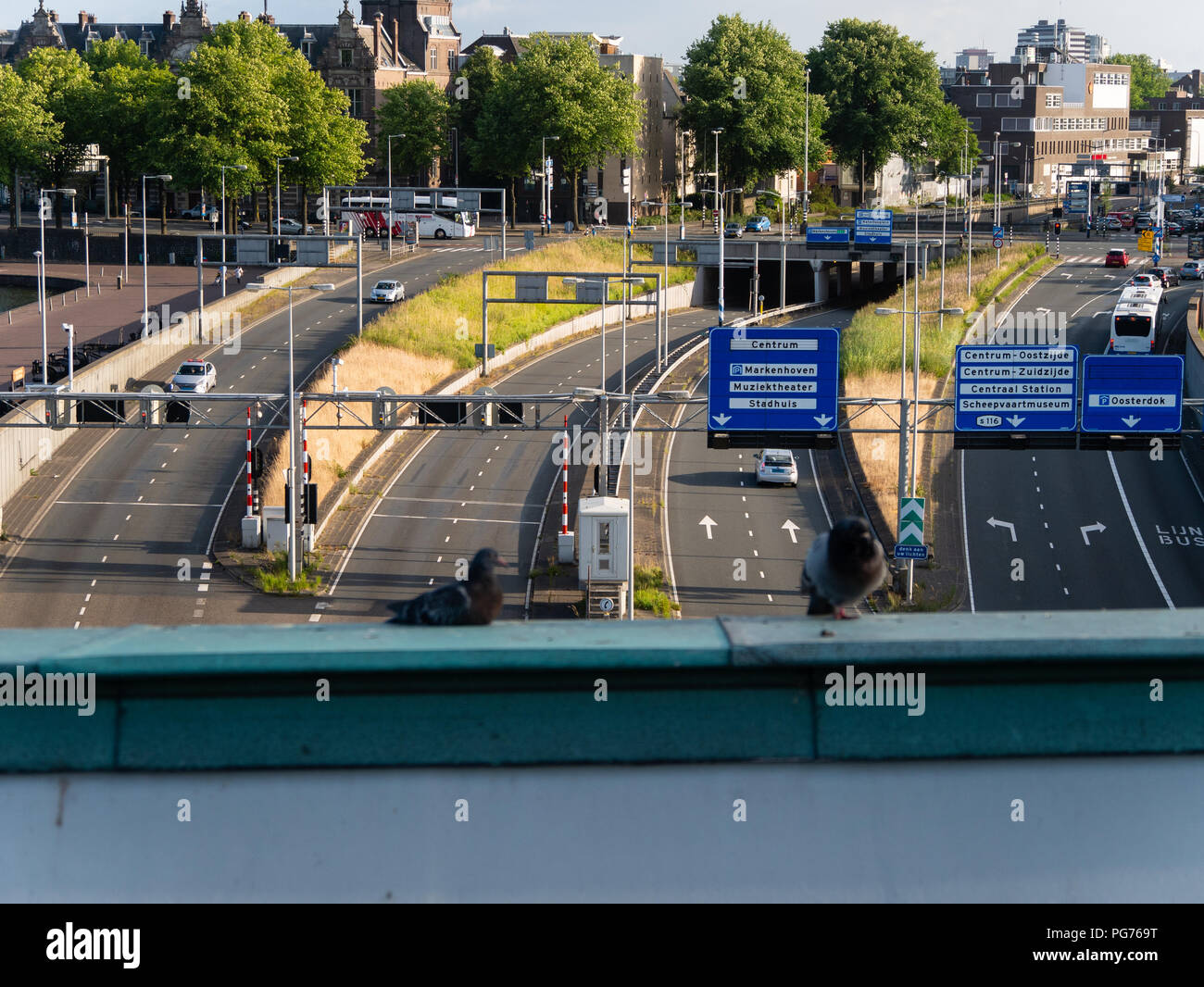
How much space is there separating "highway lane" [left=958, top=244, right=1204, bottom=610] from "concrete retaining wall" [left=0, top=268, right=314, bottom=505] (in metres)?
23.7

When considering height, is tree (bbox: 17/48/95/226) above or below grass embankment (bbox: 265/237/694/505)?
above

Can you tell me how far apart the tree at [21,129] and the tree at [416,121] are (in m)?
21.6

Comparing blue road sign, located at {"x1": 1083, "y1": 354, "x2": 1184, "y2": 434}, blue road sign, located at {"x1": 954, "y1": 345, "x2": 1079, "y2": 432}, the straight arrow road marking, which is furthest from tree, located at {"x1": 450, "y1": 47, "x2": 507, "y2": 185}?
blue road sign, located at {"x1": 1083, "y1": 354, "x2": 1184, "y2": 434}

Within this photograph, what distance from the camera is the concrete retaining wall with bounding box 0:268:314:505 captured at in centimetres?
3859

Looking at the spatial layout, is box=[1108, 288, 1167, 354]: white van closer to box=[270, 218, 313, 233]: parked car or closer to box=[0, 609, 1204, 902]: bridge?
box=[270, 218, 313, 233]: parked car

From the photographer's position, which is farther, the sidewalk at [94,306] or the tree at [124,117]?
the tree at [124,117]

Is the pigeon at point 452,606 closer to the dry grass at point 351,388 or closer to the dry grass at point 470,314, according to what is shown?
the dry grass at point 351,388

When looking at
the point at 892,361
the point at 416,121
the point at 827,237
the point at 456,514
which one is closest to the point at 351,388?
the point at 456,514

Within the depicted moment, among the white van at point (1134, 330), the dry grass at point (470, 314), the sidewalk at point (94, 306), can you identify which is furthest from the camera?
the sidewalk at point (94, 306)

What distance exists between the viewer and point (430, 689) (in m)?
3.17

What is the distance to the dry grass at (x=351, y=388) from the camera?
39.5m

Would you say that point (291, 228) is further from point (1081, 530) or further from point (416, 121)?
point (1081, 530)

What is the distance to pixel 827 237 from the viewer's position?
266ft

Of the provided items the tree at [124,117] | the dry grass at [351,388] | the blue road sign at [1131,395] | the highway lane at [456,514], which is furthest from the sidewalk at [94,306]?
the blue road sign at [1131,395]
